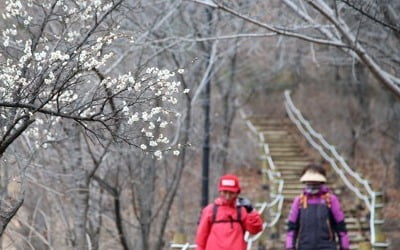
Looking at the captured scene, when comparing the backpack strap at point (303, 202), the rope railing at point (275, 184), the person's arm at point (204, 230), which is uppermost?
the rope railing at point (275, 184)

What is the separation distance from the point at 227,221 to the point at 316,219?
826 millimetres

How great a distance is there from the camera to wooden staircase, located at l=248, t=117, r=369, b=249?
43.5ft

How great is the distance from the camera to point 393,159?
77.2 feet

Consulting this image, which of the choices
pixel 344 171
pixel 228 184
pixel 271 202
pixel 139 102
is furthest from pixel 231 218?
pixel 344 171

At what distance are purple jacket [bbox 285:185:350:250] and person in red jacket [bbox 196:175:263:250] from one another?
0.45 meters

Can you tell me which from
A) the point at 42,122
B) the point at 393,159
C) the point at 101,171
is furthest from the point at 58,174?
the point at 393,159

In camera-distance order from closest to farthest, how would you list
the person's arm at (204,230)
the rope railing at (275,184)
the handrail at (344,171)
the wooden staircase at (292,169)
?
the person's arm at (204,230)
the handrail at (344,171)
the rope railing at (275,184)
the wooden staircase at (292,169)

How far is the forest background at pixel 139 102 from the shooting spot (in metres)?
6.16

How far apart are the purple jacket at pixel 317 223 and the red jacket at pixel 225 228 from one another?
1.47 ft

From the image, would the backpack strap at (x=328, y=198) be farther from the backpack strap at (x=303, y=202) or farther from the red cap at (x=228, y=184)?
the red cap at (x=228, y=184)

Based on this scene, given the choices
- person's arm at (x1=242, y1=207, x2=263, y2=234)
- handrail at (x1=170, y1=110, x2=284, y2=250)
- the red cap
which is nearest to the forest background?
the red cap

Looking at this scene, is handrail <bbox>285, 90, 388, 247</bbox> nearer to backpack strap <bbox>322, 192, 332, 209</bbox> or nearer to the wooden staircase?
the wooden staircase

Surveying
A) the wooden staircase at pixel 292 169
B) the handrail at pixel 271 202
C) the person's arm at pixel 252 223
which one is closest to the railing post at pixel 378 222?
the wooden staircase at pixel 292 169

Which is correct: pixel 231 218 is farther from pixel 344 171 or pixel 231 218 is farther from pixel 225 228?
pixel 344 171
